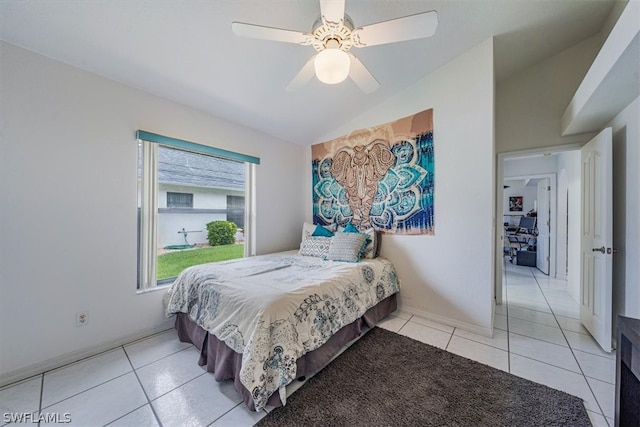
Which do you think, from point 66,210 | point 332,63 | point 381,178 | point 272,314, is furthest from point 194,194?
point 381,178

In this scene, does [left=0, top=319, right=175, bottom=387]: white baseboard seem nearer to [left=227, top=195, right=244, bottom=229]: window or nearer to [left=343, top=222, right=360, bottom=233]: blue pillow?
[left=227, top=195, right=244, bottom=229]: window

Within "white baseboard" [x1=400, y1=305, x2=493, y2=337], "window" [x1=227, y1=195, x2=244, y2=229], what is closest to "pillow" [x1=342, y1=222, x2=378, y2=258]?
"white baseboard" [x1=400, y1=305, x2=493, y2=337]

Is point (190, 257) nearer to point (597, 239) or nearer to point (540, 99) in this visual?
point (597, 239)

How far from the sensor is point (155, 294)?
236 centimetres

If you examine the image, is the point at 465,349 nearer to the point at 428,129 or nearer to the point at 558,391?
the point at 558,391

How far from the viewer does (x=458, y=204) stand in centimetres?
244

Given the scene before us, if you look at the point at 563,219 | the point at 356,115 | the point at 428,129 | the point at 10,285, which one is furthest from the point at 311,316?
the point at 563,219

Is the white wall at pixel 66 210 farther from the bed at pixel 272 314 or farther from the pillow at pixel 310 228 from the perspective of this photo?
the pillow at pixel 310 228

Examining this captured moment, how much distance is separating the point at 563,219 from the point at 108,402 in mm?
6173

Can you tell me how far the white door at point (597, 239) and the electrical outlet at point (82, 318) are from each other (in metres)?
4.39

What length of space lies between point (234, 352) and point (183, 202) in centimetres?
183

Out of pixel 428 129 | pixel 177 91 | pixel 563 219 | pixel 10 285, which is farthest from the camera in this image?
pixel 563 219

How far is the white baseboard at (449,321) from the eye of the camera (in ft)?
7.46

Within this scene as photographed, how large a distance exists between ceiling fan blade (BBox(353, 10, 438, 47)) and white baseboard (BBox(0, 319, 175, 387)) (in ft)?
10.2
